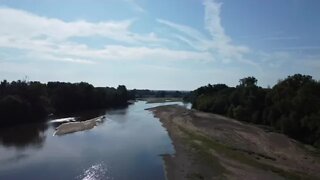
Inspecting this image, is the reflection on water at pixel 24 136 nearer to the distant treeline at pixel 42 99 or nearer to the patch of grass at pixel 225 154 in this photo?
the distant treeline at pixel 42 99

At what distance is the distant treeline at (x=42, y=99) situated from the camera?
80344mm

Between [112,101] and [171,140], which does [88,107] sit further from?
[171,140]

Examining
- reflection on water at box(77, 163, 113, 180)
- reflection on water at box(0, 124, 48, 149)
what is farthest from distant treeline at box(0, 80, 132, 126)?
reflection on water at box(77, 163, 113, 180)

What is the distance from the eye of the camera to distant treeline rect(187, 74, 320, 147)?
5692 cm

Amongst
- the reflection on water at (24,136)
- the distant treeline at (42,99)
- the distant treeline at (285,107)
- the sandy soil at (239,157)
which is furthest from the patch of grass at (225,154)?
the distant treeline at (42,99)

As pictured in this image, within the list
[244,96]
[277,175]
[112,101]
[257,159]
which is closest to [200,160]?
[257,159]

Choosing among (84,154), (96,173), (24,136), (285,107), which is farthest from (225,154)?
(24,136)

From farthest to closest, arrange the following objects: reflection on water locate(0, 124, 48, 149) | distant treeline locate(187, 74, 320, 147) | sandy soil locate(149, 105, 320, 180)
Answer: distant treeline locate(187, 74, 320, 147) → reflection on water locate(0, 124, 48, 149) → sandy soil locate(149, 105, 320, 180)

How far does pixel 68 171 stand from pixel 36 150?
13.3m

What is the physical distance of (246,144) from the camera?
5162 centimetres

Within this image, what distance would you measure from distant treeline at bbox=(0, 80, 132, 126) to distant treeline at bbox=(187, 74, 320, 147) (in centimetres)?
4236

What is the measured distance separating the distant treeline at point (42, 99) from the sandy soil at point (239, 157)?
1358 inches

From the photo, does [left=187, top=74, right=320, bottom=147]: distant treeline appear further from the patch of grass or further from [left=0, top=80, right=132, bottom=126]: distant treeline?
[left=0, top=80, right=132, bottom=126]: distant treeline

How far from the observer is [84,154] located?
146ft
